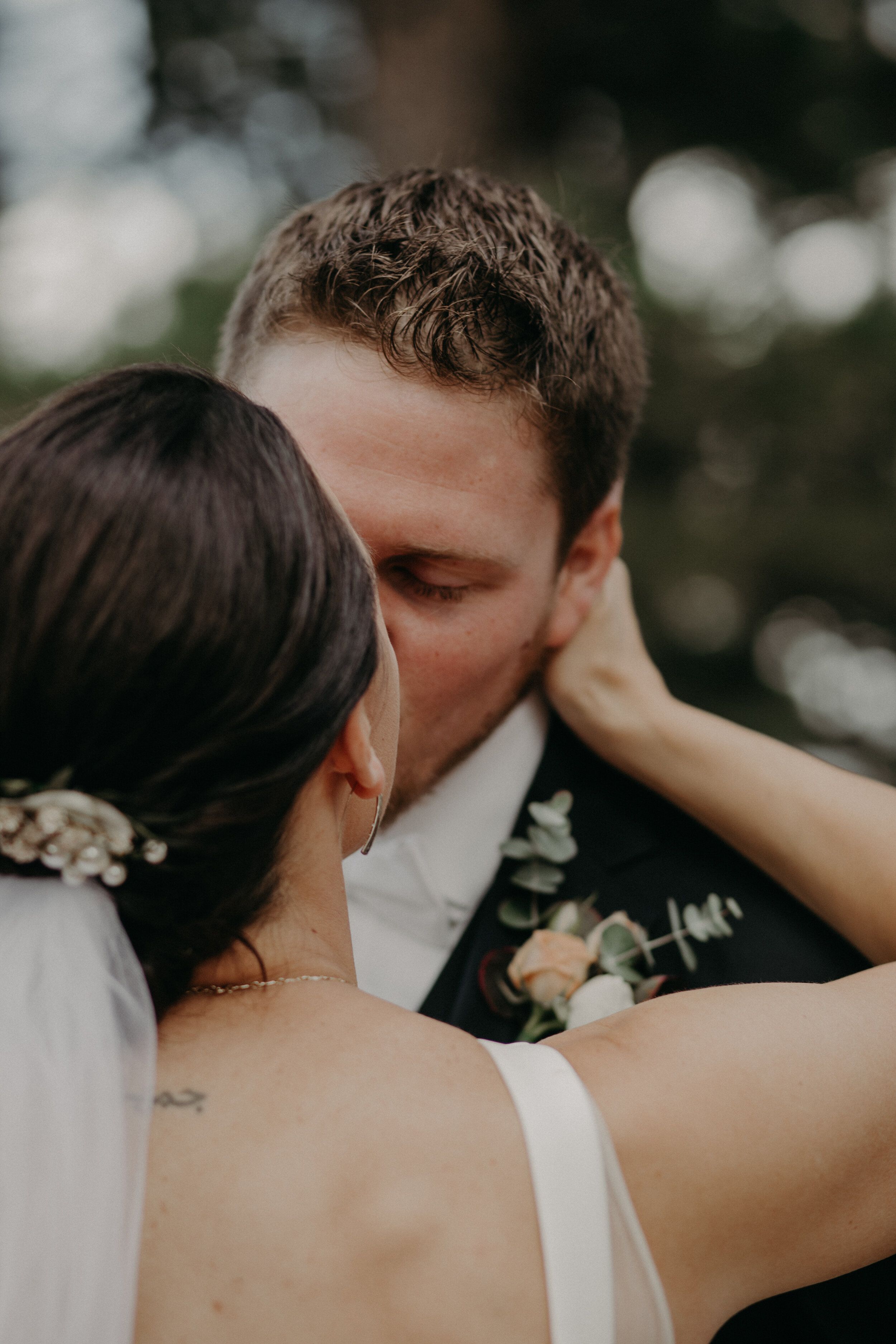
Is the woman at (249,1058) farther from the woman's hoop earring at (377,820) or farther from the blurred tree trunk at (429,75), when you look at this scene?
the blurred tree trunk at (429,75)

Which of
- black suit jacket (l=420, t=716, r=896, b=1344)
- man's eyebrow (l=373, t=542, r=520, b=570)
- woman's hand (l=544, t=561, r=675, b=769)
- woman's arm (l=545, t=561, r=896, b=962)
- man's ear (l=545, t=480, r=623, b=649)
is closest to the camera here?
black suit jacket (l=420, t=716, r=896, b=1344)

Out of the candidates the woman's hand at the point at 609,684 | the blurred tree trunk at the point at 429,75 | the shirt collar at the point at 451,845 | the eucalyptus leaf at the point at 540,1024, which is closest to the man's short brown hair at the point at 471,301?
the woman's hand at the point at 609,684

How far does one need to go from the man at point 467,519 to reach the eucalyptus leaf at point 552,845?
0.08 metres

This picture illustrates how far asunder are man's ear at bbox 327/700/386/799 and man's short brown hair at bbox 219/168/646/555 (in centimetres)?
103

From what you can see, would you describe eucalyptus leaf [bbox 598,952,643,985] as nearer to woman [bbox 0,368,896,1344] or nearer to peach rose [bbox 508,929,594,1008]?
peach rose [bbox 508,929,594,1008]

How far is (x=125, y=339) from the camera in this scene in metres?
5.08

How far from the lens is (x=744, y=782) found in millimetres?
2141

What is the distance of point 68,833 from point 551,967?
3.42ft

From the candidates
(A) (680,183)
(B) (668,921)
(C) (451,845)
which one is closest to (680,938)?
(B) (668,921)

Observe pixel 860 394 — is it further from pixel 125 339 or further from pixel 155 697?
pixel 155 697

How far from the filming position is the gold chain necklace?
4.17 ft

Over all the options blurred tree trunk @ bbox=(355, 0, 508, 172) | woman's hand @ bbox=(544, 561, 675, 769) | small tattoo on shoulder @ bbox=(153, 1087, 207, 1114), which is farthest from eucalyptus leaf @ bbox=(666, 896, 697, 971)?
blurred tree trunk @ bbox=(355, 0, 508, 172)

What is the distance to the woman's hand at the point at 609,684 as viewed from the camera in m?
2.32

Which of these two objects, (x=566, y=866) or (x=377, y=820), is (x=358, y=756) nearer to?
(x=377, y=820)
